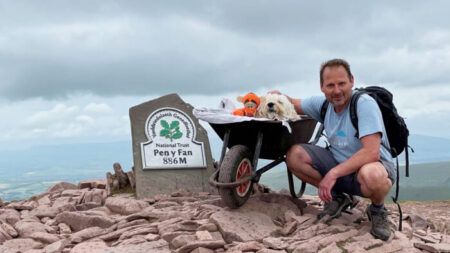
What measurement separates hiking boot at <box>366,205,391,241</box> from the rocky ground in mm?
79

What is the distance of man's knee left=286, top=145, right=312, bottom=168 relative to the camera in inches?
196

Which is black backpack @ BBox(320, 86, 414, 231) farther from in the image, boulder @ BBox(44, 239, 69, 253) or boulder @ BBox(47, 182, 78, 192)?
boulder @ BBox(47, 182, 78, 192)

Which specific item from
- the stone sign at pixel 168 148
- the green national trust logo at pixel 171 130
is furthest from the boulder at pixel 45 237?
the green national trust logo at pixel 171 130

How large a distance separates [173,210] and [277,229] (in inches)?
58.2

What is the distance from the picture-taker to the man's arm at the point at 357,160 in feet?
14.2

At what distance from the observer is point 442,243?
472 cm

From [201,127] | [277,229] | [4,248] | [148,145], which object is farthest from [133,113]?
[277,229]

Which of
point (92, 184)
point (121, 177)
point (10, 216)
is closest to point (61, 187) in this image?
point (92, 184)

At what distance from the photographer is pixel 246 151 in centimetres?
511

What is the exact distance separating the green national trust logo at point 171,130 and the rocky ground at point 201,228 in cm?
103

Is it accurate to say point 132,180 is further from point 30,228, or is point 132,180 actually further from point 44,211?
point 30,228

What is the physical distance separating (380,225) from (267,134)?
4.90ft

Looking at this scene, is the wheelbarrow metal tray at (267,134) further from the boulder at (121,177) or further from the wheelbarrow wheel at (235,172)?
the boulder at (121,177)

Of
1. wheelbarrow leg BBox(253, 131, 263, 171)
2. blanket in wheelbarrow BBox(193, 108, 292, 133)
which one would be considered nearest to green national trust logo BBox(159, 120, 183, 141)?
blanket in wheelbarrow BBox(193, 108, 292, 133)
